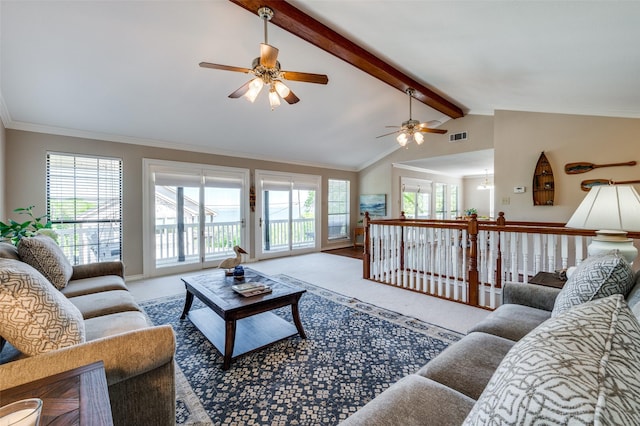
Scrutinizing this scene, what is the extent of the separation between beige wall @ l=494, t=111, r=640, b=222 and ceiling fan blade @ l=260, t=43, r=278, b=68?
14.6 feet

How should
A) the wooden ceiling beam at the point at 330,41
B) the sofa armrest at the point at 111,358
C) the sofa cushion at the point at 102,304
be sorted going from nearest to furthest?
the sofa armrest at the point at 111,358, the sofa cushion at the point at 102,304, the wooden ceiling beam at the point at 330,41

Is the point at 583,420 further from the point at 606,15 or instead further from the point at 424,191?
the point at 424,191

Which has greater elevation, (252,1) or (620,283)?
(252,1)

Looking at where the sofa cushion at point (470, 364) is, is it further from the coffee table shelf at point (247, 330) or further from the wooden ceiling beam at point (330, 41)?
the wooden ceiling beam at point (330, 41)

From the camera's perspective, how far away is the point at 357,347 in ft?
7.60

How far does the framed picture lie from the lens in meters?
7.30

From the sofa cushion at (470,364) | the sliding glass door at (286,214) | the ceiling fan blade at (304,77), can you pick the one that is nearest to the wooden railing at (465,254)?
the sofa cushion at (470,364)

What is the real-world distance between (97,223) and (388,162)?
617cm

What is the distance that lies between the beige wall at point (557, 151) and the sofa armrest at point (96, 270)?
590 cm

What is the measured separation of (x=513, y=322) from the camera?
163 cm

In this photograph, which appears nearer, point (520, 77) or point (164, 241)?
point (520, 77)

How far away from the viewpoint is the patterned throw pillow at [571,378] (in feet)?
1.24

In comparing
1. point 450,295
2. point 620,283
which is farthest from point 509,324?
point 450,295

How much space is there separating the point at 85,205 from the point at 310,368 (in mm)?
4236
